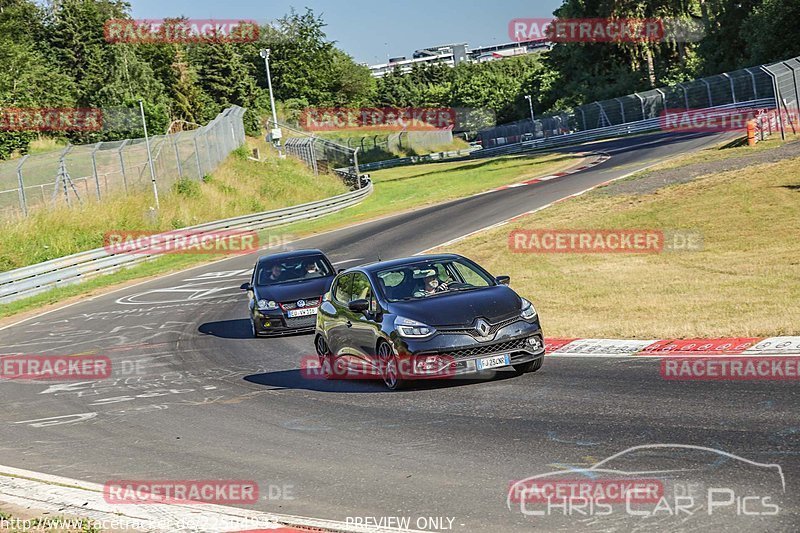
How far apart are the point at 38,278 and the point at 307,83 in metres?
82.9

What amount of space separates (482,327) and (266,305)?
7886 millimetres

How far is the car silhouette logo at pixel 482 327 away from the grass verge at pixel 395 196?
19614 millimetres

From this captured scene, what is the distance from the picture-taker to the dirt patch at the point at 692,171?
3256 cm

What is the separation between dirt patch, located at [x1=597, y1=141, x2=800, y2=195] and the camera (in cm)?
3256

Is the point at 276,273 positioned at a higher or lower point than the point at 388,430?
higher

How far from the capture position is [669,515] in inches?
246

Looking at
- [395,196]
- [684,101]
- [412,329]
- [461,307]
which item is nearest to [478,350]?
[461,307]

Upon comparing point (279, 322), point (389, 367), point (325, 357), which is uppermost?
point (389, 367)

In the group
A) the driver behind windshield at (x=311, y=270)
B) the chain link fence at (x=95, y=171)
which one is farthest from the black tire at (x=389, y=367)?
the chain link fence at (x=95, y=171)

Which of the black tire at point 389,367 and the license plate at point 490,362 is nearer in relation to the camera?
the license plate at point 490,362

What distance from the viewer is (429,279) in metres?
12.9

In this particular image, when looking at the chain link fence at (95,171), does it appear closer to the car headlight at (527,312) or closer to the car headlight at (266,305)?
the car headlight at (266,305)

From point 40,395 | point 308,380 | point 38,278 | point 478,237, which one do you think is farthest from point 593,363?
point 38,278

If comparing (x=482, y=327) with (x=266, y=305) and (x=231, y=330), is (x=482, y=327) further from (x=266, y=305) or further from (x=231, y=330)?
(x=231, y=330)
